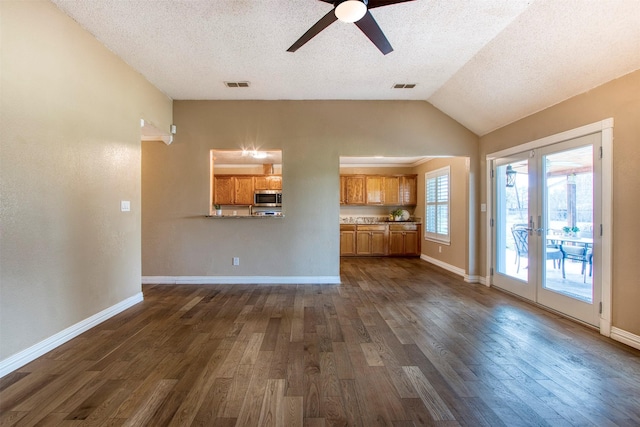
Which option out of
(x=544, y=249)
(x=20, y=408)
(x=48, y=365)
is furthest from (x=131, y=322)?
(x=544, y=249)

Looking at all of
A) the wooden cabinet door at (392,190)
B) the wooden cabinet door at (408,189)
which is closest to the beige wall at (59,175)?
the wooden cabinet door at (392,190)

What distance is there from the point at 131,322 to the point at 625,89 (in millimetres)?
5300

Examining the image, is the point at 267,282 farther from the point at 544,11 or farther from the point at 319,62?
the point at 544,11

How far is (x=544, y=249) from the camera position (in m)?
3.42

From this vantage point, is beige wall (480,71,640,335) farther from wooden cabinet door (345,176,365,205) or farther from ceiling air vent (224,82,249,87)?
wooden cabinet door (345,176,365,205)

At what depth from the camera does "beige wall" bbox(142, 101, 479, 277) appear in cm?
446

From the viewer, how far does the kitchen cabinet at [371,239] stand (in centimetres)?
719

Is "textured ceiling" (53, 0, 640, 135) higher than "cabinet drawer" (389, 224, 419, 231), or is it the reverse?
"textured ceiling" (53, 0, 640, 135)

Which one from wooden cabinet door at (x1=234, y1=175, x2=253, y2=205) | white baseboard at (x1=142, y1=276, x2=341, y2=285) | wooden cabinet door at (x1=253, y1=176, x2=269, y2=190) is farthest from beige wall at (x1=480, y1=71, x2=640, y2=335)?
wooden cabinet door at (x1=234, y1=175, x2=253, y2=205)

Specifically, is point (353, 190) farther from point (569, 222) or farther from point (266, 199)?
point (569, 222)

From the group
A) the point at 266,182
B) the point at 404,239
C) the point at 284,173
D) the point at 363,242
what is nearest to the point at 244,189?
the point at 266,182

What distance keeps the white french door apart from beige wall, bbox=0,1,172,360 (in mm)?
5062

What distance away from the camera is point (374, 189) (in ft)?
24.9

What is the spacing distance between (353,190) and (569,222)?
16.1 ft
